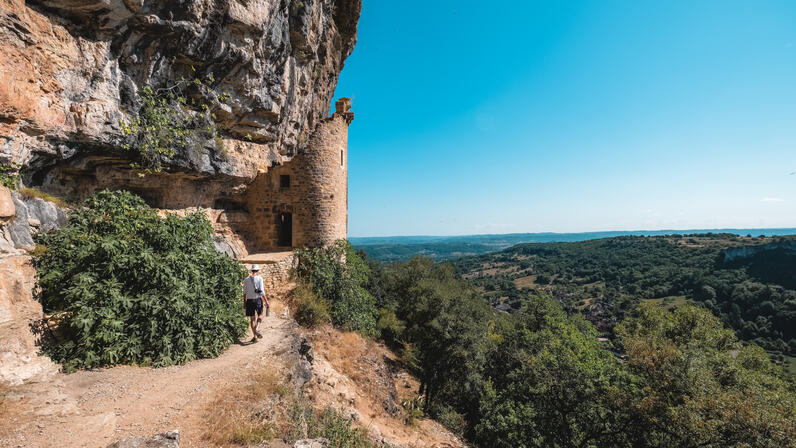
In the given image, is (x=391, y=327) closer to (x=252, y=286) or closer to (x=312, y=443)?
(x=252, y=286)

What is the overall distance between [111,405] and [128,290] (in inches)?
79.0

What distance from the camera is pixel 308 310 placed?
892 cm

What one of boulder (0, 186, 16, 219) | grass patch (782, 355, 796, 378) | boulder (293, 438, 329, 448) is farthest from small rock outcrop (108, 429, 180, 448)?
grass patch (782, 355, 796, 378)

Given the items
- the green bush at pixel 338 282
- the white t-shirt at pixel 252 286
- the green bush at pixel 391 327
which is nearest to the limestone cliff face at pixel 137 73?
the green bush at pixel 338 282

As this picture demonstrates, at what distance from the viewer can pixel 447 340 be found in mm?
14648

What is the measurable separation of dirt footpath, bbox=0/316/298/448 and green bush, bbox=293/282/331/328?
145 inches

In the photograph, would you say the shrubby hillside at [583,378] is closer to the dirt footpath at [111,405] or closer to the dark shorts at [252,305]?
the dark shorts at [252,305]

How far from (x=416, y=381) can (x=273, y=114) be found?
1479 cm

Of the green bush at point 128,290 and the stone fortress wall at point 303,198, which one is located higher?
the stone fortress wall at point 303,198

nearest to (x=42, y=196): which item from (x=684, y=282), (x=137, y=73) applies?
(x=137, y=73)

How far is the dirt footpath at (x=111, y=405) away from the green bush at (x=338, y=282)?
486 centimetres

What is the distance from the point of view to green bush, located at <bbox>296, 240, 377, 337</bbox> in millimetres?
10055

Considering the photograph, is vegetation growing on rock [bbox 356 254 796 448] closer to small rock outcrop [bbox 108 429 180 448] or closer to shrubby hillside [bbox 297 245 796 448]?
shrubby hillside [bbox 297 245 796 448]

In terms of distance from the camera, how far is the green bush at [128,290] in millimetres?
4605
